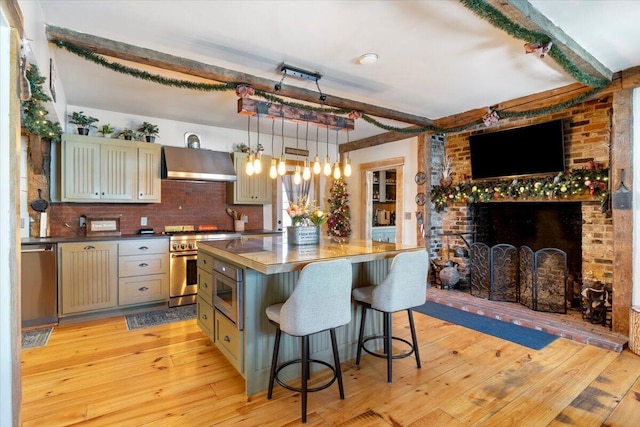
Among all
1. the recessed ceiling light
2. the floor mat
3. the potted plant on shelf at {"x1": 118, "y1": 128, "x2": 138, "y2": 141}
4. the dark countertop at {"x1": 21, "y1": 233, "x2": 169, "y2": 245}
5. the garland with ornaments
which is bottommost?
the floor mat

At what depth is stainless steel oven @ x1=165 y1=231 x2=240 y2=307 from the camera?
4.40m

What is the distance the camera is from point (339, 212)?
648 cm

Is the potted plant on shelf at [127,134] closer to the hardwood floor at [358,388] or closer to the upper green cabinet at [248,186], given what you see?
the upper green cabinet at [248,186]

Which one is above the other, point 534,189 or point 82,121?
point 82,121

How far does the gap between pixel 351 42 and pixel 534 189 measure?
9.31 feet

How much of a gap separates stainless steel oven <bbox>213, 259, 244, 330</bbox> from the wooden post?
3419 mm

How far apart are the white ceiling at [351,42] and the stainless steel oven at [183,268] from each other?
5.87 ft

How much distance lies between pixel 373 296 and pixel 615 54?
9.56 ft

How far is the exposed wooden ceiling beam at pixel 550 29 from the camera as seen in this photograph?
2041 mm

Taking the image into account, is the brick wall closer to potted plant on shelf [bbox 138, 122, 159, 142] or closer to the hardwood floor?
the hardwood floor

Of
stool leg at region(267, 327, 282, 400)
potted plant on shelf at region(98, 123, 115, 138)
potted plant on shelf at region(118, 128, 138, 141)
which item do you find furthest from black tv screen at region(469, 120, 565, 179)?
potted plant on shelf at region(98, 123, 115, 138)

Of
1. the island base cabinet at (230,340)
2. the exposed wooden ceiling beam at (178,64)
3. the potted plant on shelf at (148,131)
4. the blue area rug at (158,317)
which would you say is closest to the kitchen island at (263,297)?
the island base cabinet at (230,340)

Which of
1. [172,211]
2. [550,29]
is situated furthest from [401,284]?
[172,211]

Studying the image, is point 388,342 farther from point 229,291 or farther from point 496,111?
point 496,111
